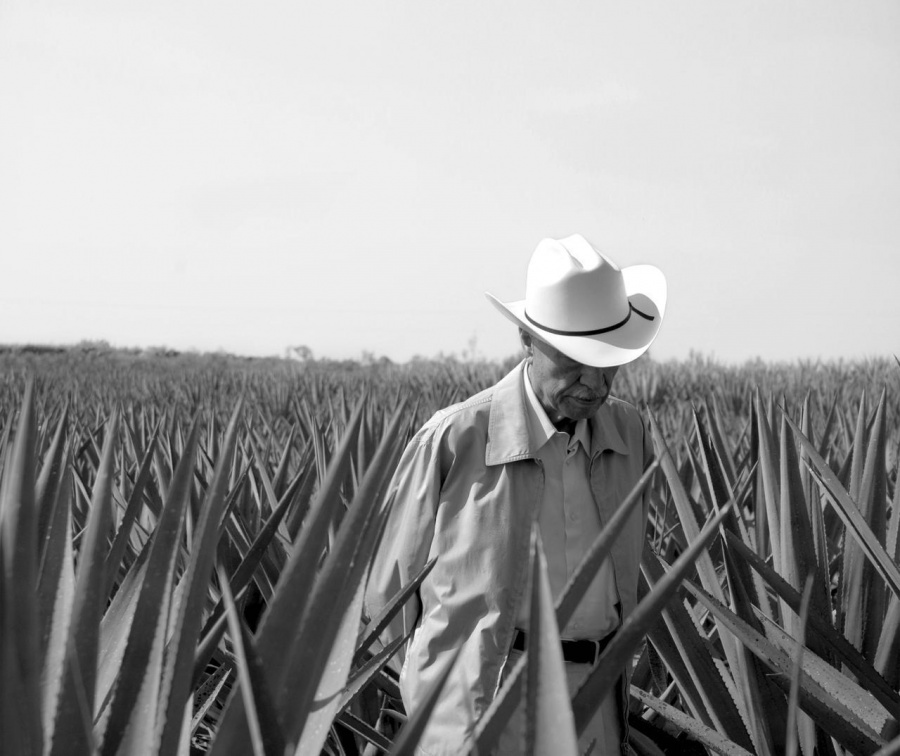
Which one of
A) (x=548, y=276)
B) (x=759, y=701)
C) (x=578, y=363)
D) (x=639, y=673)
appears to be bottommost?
(x=639, y=673)

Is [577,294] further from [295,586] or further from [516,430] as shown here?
[295,586]

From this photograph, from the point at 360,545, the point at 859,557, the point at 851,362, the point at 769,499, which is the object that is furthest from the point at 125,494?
the point at 851,362

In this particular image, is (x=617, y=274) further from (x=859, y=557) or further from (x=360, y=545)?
(x=360, y=545)

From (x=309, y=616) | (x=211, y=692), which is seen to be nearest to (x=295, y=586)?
(x=309, y=616)

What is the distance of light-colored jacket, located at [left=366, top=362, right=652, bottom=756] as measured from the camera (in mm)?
1549

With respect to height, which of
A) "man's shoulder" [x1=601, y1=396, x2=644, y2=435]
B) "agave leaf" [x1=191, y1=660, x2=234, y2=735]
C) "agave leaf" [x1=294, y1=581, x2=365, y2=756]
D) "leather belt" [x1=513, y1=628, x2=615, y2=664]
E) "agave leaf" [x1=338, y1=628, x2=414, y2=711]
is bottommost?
"agave leaf" [x1=191, y1=660, x2=234, y2=735]

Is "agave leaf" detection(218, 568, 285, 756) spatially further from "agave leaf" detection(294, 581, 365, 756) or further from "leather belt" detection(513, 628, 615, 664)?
"leather belt" detection(513, 628, 615, 664)

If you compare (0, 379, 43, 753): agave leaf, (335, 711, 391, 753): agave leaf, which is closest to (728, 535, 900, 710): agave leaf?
(335, 711, 391, 753): agave leaf

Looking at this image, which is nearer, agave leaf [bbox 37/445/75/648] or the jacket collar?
agave leaf [bbox 37/445/75/648]

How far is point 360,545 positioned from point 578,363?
96 centimetres

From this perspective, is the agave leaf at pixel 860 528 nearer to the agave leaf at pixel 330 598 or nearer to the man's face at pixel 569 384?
the man's face at pixel 569 384

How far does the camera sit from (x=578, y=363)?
1.60m

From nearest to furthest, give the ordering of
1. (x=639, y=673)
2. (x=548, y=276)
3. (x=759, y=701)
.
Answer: (x=759, y=701) < (x=548, y=276) < (x=639, y=673)

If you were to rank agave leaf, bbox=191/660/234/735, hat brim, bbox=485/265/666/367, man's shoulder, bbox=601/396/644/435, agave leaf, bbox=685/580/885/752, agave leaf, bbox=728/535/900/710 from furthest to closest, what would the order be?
man's shoulder, bbox=601/396/644/435 < hat brim, bbox=485/265/666/367 < agave leaf, bbox=191/660/234/735 < agave leaf, bbox=728/535/900/710 < agave leaf, bbox=685/580/885/752
